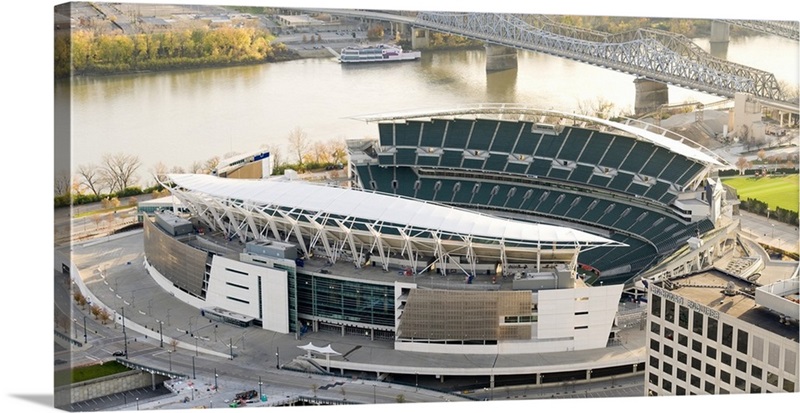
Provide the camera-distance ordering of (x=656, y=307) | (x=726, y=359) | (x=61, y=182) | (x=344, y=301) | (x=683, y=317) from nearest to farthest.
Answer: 1. (x=726, y=359)
2. (x=683, y=317)
3. (x=656, y=307)
4. (x=61, y=182)
5. (x=344, y=301)

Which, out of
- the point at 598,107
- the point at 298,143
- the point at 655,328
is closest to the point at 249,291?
the point at 655,328

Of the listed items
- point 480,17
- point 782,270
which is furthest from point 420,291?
point 480,17

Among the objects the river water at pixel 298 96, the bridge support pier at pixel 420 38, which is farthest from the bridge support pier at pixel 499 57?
the bridge support pier at pixel 420 38

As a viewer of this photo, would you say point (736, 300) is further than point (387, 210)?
No

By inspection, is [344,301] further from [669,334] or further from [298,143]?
[298,143]

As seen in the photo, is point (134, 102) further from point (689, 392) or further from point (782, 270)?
point (689, 392)

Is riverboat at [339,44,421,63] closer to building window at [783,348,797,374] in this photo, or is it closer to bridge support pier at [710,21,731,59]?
bridge support pier at [710,21,731,59]
